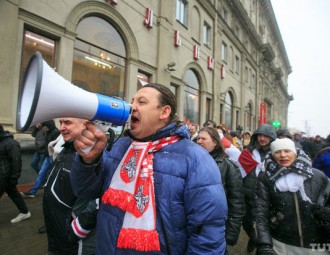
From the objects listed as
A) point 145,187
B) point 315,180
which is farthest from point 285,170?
point 145,187

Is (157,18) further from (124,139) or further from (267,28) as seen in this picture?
(267,28)

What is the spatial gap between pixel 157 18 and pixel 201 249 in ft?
31.5

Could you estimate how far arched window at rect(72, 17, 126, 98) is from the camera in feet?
22.5

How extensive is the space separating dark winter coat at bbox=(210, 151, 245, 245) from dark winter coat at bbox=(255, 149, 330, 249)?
379 millimetres

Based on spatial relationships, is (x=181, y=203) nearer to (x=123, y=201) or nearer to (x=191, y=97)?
(x=123, y=201)

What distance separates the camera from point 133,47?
830 cm

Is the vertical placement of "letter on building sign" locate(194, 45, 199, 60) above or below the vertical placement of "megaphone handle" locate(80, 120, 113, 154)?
above

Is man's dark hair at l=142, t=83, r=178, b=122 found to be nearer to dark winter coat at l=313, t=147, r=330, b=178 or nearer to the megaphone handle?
the megaphone handle

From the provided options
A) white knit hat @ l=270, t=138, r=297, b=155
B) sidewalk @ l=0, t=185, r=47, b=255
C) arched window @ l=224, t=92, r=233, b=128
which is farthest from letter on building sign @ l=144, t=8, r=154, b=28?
arched window @ l=224, t=92, r=233, b=128

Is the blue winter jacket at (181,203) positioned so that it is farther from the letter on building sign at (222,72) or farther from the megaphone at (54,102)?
the letter on building sign at (222,72)

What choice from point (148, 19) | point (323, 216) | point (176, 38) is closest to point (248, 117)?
point (176, 38)

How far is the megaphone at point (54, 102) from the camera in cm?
99

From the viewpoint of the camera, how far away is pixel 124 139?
1.56m

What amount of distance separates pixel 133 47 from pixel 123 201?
7.77 metres
